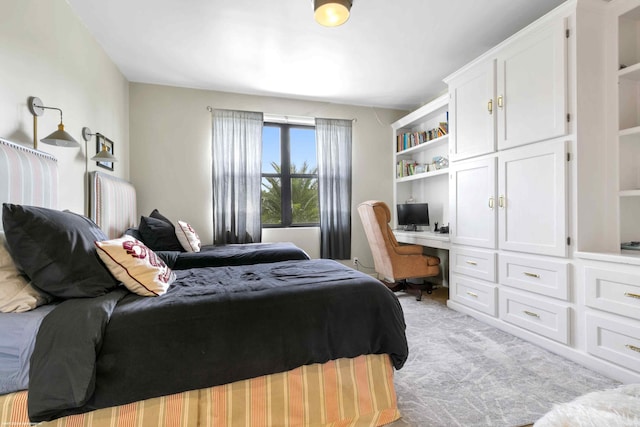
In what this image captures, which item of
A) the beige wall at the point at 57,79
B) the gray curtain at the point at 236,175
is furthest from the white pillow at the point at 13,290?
the gray curtain at the point at 236,175

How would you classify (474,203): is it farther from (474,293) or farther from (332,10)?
(332,10)

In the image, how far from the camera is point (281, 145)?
165 inches

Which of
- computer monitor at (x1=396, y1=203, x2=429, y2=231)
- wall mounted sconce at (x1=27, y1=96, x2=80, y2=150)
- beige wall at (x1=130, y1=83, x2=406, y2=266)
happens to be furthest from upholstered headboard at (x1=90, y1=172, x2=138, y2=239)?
computer monitor at (x1=396, y1=203, x2=429, y2=231)

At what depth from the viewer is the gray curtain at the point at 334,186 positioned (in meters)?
4.13

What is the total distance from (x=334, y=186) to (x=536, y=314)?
106 inches

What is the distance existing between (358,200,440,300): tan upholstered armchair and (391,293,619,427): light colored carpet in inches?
34.2

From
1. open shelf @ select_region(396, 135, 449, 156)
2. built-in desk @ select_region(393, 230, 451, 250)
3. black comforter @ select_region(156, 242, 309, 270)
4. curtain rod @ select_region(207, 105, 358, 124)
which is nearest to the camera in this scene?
black comforter @ select_region(156, 242, 309, 270)

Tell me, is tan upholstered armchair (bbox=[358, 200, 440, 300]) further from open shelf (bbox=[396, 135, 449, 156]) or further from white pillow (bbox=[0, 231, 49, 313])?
white pillow (bbox=[0, 231, 49, 313])

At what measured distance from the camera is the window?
4133mm

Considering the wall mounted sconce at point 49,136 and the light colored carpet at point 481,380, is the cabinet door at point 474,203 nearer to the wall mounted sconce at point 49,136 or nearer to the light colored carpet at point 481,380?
the light colored carpet at point 481,380

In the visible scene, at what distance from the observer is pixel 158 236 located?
2.75m

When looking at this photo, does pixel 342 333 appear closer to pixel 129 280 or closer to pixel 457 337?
pixel 129 280

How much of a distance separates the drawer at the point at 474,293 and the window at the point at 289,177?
202 cm

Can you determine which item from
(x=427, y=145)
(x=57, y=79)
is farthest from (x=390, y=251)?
(x=57, y=79)
